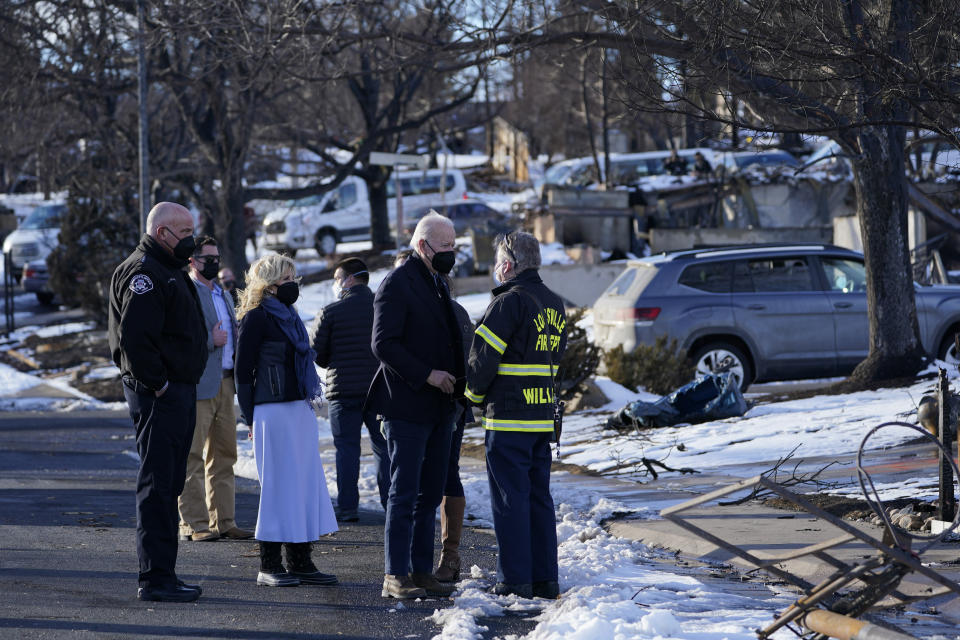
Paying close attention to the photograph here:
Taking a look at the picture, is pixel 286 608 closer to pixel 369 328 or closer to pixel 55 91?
pixel 369 328

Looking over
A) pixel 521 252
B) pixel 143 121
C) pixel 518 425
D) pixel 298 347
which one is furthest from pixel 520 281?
pixel 143 121

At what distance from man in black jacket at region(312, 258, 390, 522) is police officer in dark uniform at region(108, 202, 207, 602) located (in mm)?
2079

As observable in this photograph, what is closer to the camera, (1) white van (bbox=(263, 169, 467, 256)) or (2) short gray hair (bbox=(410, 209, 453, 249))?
(2) short gray hair (bbox=(410, 209, 453, 249))

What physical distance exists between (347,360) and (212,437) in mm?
1043

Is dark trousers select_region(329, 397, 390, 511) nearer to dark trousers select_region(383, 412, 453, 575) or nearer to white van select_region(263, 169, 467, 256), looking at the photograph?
dark trousers select_region(383, 412, 453, 575)

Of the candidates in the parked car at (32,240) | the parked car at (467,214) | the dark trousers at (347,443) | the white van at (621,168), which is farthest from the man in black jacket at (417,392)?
the white van at (621,168)

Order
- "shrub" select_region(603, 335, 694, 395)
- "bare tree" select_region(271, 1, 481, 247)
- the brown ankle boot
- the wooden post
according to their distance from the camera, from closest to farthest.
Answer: the brown ankle boot → the wooden post → "bare tree" select_region(271, 1, 481, 247) → "shrub" select_region(603, 335, 694, 395)

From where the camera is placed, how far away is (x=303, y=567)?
667 cm

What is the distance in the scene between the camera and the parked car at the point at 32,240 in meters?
32.8

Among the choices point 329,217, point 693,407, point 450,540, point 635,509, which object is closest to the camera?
point 450,540

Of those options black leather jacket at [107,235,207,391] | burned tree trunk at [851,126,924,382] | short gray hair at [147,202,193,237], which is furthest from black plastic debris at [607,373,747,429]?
short gray hair at [147,202,193,237]

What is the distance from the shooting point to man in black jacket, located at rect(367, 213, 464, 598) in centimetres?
616

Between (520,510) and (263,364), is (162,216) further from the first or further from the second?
(520,510)

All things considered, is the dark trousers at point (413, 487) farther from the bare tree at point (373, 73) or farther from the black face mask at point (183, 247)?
the bare tree at point (373, 73)
